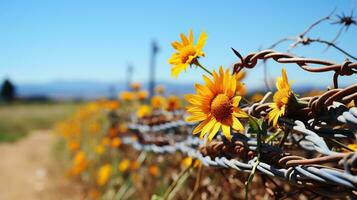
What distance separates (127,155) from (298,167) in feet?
8.32

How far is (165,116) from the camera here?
1.91 metres

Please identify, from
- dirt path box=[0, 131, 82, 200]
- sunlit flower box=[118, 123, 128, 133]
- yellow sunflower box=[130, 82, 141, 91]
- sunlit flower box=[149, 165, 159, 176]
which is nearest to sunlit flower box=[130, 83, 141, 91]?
yellow sunflower box=[130, 82, 141, 91]

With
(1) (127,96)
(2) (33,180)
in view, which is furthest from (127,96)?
(2) (33,180)

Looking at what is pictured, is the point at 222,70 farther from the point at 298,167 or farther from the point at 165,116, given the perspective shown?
the point at 165,116

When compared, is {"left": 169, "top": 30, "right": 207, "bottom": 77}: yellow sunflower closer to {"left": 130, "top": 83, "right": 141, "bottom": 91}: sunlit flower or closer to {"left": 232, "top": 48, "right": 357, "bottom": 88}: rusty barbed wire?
{"left": 232, "top": 48, "right": 357, "bottom": 88}: rusty barbed wire

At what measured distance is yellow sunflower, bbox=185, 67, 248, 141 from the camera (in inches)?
27.1

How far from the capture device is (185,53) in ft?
2.71

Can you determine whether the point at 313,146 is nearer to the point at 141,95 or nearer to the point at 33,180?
the point at 141,95

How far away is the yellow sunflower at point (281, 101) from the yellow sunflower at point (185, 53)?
19 cm

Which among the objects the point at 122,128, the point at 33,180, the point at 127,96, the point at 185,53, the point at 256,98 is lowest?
the point at 33,180

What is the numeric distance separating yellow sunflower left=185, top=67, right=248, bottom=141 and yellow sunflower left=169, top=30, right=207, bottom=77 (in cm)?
9

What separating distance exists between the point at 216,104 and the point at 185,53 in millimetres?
168

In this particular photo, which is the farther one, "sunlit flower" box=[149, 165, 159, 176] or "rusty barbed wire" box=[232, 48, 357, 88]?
"sunlit flower" box=[149, 165, 159, 176]

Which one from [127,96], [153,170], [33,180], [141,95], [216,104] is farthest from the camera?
[33,180]
